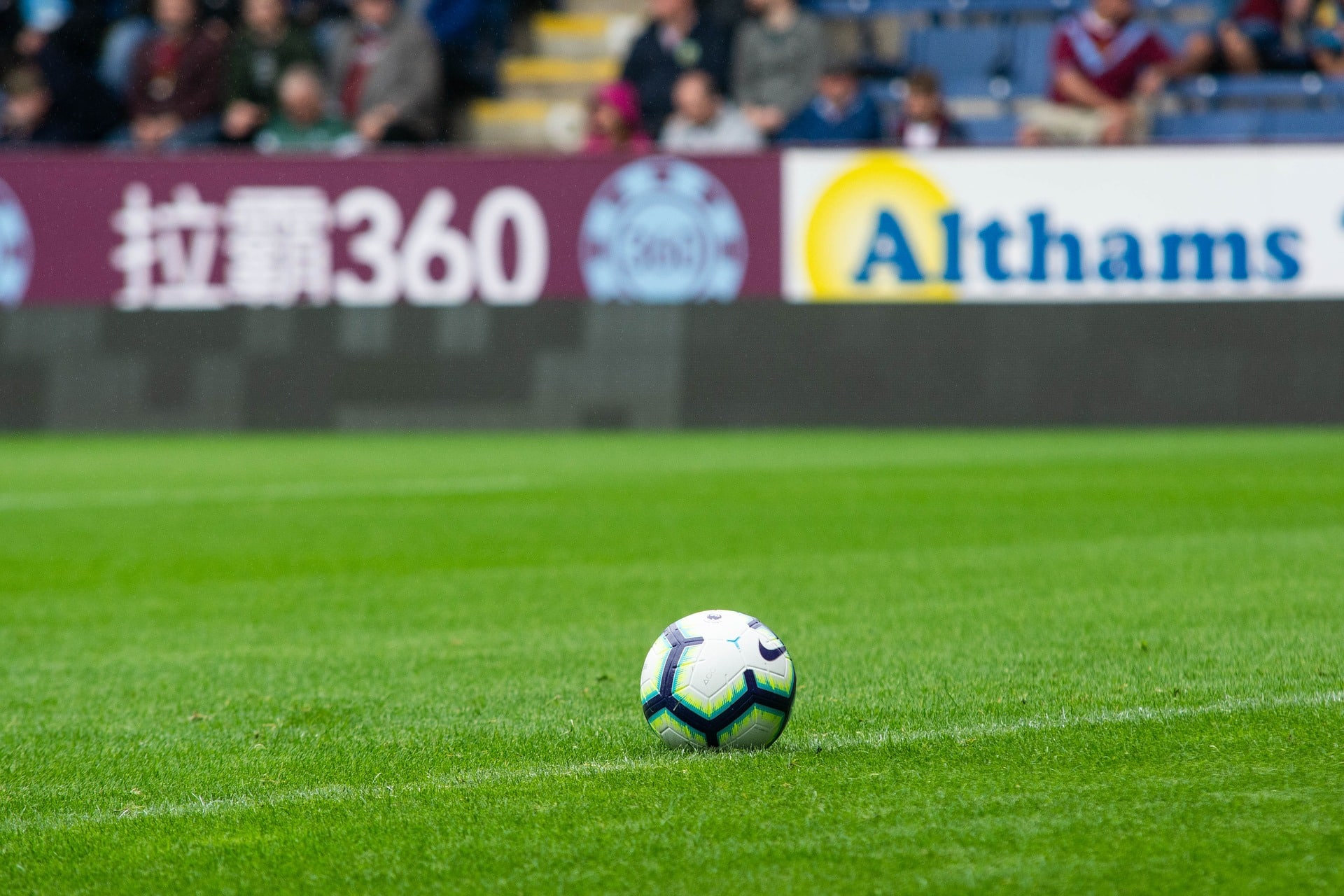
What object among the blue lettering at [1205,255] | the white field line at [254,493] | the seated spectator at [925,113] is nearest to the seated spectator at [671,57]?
the seated spectator at [925,113]

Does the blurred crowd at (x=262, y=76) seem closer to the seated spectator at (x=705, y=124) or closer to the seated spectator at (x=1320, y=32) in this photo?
the seated spectator at (x=705, y=124)

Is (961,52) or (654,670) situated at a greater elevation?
(961,52)

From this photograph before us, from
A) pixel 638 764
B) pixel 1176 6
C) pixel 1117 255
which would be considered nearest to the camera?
pixel 638 764

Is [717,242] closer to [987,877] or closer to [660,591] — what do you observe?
[660,591]

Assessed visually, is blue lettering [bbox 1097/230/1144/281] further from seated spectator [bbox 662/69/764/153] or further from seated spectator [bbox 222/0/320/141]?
seated spectator [bbox 222/0/320/141]

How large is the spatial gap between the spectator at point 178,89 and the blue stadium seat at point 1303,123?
34.7 ft

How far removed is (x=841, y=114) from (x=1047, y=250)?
268 centimetres

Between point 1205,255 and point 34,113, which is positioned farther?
point 34,113

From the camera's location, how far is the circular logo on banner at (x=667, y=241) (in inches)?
582

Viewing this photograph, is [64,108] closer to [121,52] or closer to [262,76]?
[121,52]

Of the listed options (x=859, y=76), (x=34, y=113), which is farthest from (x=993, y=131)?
(x=34, y=113)

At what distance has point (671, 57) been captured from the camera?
1770cm

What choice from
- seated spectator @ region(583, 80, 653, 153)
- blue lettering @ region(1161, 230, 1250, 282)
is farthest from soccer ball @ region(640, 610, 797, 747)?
seated spectator @ region(583, 80, 653, 153)

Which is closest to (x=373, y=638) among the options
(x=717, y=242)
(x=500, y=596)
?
(x=500, y=596)
